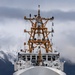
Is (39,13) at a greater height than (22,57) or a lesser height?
greater

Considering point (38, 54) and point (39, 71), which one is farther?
point (38, 54)

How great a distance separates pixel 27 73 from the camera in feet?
193

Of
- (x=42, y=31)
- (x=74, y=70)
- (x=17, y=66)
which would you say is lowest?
(x=74, y=70)

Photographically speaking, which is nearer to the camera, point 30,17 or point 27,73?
point 27,73

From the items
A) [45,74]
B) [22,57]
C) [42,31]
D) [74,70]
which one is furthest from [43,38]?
[74,70]

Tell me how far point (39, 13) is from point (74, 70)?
384 feet

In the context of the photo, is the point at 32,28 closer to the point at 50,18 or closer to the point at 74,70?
the point at 50,18

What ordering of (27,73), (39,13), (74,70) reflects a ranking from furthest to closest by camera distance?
(74,70), (39,13), (27,73)

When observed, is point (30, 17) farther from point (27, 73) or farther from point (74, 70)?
point (74, 70)

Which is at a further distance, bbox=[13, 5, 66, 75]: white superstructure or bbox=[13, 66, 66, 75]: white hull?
bbox=[13, 5, 66, 75]: white superstructure

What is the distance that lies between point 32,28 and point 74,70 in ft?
383

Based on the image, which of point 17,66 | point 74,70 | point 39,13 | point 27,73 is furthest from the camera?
point 74,70

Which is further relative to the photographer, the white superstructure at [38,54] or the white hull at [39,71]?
the white superstructure at [38,54]

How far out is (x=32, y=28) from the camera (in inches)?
3108
